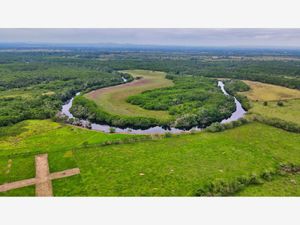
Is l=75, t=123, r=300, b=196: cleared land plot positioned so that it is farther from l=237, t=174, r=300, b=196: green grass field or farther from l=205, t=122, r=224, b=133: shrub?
Answer: l=237, t=174, r=300, b=196: green grass field

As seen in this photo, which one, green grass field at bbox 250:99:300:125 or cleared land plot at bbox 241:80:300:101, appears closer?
green grass field at bbox 250:99:300:125

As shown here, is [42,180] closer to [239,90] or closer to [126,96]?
[126,96]

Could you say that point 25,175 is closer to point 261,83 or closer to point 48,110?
point 48,110

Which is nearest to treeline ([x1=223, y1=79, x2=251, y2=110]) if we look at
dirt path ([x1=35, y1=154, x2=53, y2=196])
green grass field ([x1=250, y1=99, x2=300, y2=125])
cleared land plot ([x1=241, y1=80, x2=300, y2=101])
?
green grass field ([x1=250, y1=99, x2=300, y2=125])

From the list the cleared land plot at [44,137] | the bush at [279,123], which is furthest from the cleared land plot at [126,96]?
the bush at [279,123]

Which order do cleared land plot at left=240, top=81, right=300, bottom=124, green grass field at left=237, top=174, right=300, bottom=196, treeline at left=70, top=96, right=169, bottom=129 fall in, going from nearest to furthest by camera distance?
green grass field at left=237, top=174, right=300, bottom=196, treeline at left=70, top=96, right=169, bottom=129, cleared land plot at left=240, top=81, right=300, bottom=124

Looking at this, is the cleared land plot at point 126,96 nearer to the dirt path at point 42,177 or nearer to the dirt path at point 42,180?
the dirt path at point 42,177
